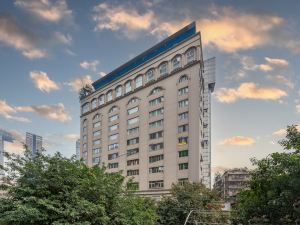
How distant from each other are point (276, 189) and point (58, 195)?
9.13 meters

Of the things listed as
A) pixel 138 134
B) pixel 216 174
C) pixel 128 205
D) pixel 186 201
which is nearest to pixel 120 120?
pixel 138 134

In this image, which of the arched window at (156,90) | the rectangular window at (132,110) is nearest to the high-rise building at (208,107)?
the arched window at (156,90)

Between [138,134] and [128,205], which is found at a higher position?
[138,134]

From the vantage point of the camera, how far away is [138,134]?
218 ft

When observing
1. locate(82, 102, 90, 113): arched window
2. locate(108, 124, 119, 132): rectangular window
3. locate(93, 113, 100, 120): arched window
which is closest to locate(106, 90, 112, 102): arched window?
locate(93, 113, 100, 120): arched window

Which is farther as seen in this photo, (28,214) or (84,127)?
(84,127)

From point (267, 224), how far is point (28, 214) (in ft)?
33.0

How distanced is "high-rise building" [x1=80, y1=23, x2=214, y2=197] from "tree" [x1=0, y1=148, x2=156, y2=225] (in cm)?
3579

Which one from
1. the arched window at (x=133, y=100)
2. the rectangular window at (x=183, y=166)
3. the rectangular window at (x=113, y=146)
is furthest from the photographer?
the rectangular window at (x=113, y=146)

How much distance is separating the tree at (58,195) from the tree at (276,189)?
5539 millimetres

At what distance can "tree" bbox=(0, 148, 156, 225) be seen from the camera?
14.4 meters

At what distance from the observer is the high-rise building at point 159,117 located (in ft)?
184

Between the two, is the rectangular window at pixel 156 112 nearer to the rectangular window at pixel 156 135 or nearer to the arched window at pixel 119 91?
the rectangular window at pixel 156 135

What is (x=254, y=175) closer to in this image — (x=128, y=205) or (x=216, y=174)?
(x=128, y=205)
